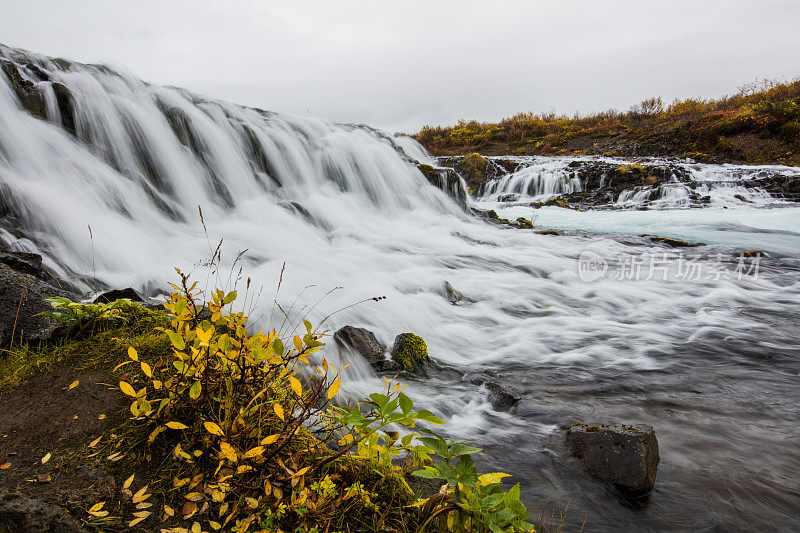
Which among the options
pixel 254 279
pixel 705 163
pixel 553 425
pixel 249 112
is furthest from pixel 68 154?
pixel 705 163

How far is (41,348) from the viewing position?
7.43 ft

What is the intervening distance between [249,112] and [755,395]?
11.4 metres

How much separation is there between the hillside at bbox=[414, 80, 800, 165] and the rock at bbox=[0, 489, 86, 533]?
2675 cm

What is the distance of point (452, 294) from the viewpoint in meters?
5.96

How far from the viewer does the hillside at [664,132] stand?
20.9 metres

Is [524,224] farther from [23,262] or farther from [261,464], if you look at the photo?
[261,464]

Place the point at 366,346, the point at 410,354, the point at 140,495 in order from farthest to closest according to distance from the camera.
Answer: the point at 410,354
the point at 366,346
the point at 140,495

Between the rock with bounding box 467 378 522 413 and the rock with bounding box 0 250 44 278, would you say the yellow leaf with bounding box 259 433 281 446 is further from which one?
the rock with bounding box 0 250 44 278

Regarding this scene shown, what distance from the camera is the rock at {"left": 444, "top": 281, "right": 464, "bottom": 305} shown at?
5852mm

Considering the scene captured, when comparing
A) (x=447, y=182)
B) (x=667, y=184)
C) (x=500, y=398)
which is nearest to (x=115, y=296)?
(x=500, y=398)

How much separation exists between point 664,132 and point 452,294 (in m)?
25.8

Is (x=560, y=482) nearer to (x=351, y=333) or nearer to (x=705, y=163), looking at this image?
(x=351, y=333)

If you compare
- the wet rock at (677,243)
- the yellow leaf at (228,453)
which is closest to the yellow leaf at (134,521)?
the yellow leaf at (228,453)

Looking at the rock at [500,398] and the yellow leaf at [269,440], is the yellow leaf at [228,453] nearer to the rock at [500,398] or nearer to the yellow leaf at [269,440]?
the yellow leaf at [269,440]
